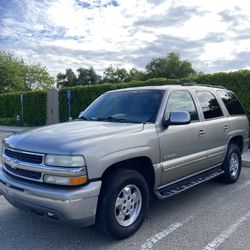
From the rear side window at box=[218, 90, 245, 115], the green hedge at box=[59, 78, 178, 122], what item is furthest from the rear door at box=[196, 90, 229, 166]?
the green hedge at box=[59, 78, 178, 122]

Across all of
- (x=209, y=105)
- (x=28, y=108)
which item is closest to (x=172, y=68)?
(x=28, y=108)

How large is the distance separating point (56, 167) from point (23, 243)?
1123 mm

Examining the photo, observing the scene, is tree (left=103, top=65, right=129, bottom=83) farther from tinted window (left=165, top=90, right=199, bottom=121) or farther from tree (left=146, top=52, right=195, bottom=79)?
tinted window (left=165, top=90, right=199, bottom=121)

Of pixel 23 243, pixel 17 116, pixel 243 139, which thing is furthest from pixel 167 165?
pixel 17 116

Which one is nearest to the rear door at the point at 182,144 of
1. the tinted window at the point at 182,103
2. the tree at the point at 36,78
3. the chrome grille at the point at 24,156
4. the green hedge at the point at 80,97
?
the tinted window at the point at 182,103

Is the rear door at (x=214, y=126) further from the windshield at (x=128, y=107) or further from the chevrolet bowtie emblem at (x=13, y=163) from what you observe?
the chevrolet bowtie emblem at (x=13, y=163)

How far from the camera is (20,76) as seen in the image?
43.2 meters

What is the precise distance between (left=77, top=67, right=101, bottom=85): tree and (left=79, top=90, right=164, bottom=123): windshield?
57.3 m

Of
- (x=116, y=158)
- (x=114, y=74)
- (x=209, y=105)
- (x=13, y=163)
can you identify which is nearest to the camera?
(x=116, y=158)

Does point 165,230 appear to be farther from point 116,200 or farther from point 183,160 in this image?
point 183,160

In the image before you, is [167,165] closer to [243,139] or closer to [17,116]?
[243,139]

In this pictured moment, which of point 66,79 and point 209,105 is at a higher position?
point 66,79

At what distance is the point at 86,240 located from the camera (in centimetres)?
393

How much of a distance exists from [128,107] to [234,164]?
2.87 m
